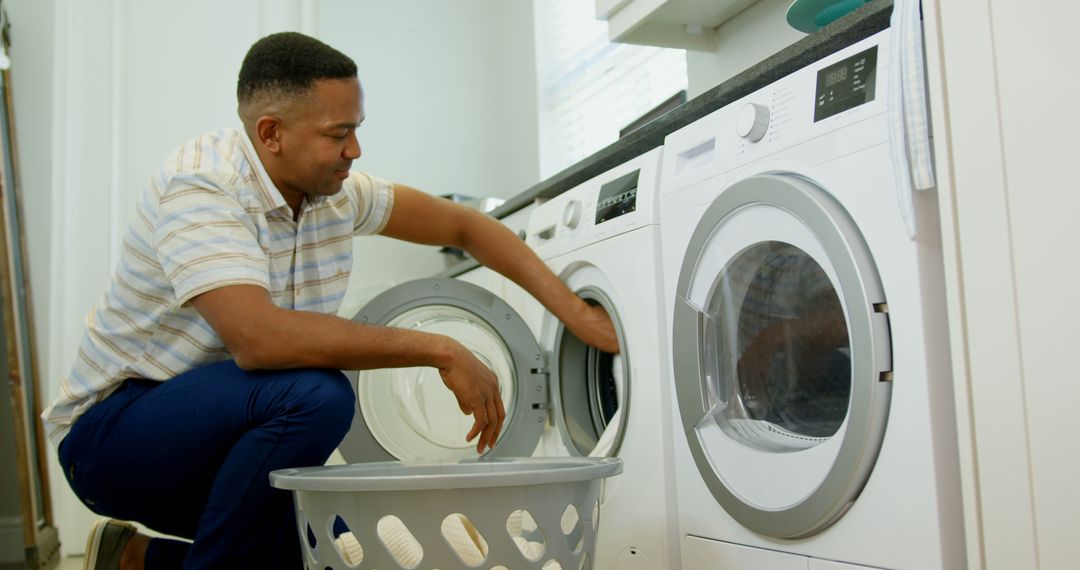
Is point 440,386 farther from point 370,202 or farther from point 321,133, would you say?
point 321,133

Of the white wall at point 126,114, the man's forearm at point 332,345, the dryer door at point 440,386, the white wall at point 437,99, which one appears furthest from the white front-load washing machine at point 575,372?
the white wall at point 126,114

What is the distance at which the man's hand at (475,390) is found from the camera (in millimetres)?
1373

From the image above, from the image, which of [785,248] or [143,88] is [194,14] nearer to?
[143,88]

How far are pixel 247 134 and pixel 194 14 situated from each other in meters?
1.90

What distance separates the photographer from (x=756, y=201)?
Result: 127cm

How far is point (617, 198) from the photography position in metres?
1.68

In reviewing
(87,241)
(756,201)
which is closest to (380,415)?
(756,201)

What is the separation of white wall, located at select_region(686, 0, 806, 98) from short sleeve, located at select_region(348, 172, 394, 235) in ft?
2.82

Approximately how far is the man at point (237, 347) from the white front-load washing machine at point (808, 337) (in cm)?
35

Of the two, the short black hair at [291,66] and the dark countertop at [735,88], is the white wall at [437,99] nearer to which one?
the dark countertop at [735,88]

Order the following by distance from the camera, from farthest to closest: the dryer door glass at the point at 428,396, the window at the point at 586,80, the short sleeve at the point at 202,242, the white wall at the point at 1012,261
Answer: the window at the point at 586,80
the dryer door glass at the point at 428,396
the short sleeve at the point at 202,242
the white wall at the point at 1012,261

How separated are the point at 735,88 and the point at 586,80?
188 centimetres

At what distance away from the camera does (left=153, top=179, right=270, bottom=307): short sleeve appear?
1.32 meters

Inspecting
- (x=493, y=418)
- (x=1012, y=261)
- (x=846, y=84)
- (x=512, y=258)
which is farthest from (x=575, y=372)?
(x=1012, y=261)
